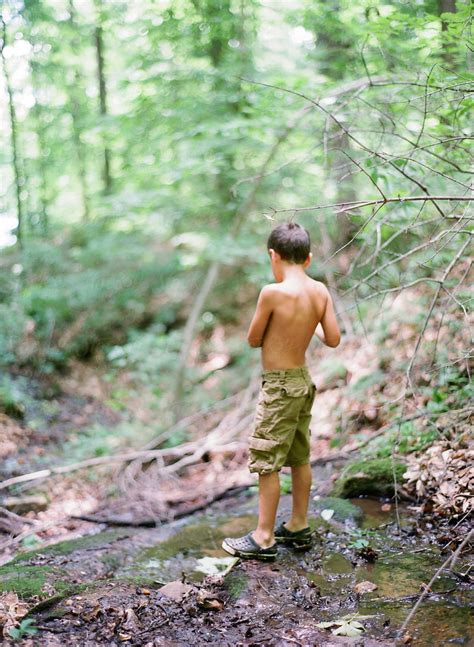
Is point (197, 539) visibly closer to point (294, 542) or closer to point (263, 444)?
point (294, 542)

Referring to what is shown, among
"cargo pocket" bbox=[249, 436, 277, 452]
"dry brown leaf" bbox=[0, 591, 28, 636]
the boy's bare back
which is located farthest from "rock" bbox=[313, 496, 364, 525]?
"dry brown leaf" bbox=[0, 591, 28, 636]

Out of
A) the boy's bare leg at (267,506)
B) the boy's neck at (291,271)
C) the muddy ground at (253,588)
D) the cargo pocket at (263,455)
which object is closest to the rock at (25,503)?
the muddy ground at (253,588)

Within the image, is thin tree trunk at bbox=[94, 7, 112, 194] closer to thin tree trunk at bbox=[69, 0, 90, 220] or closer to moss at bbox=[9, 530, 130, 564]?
thin tree trunk at bbox=[69, 0, 90, 220]

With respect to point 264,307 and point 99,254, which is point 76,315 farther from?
point 264,307

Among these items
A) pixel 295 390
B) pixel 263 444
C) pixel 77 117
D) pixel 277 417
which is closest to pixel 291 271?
pixel 295 390

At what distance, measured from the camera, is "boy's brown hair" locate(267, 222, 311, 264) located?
320 cm

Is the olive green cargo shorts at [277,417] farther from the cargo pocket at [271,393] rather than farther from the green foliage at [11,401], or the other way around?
the green foliage at [11,401]

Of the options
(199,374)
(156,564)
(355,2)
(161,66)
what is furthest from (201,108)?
(156,564)

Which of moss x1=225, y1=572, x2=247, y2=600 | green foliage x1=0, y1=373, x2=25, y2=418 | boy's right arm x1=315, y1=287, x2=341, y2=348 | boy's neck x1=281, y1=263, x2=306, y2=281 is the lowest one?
green foliage x1=0, y1=373, x2=25, y2=418

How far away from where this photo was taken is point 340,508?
12.5 feet

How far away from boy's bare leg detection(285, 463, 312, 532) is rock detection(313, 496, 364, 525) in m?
0.38

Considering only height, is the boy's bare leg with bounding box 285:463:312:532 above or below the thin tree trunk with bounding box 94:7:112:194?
below

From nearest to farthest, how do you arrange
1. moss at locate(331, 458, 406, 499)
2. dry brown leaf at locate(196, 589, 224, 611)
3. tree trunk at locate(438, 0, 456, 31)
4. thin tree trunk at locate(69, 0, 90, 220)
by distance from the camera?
dry brown leaf at locate(196, 589, 224, 611) < moss at locate(331, 458, 406, 499) < tree trunk at locate(438, 0, 456, 31) < thin tree trunk at locate(69, 0, 90, 220)

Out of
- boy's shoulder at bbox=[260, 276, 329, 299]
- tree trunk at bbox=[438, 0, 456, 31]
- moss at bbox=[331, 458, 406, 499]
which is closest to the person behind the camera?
boy's shoulder at bbox=[260, 276, 329, 299]
